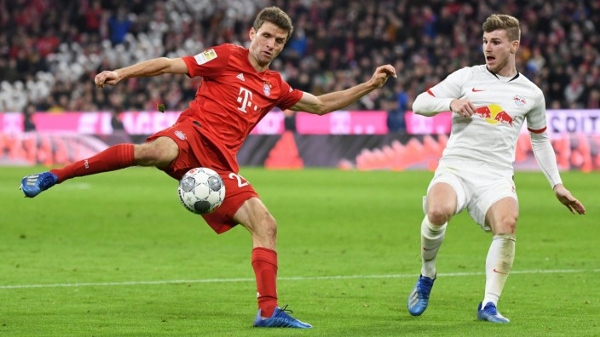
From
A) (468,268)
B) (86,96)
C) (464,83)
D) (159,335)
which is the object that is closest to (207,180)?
(159,335)

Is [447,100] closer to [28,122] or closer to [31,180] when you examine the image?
[31,180]

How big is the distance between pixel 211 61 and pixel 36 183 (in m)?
1.48

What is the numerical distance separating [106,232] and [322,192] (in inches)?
266

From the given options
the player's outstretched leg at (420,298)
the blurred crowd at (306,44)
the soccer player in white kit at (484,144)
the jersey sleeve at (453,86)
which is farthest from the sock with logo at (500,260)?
the blurred crowd at (306,44)

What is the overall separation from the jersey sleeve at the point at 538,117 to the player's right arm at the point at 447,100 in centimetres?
52

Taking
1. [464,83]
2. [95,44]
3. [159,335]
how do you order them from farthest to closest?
1. [95,44]
2. [464,83]
3. [159,335]

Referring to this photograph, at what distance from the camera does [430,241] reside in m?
7.45

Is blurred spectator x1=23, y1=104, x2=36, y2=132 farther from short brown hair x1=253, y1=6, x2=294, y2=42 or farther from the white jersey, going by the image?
the white jersey

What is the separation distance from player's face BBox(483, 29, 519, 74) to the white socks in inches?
47.4

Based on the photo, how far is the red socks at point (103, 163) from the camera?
6.84 meters

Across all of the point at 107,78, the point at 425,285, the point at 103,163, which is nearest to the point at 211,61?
the point at 107,78

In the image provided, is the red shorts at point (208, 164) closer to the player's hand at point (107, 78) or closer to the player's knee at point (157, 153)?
the player's knee at point (157, 153)

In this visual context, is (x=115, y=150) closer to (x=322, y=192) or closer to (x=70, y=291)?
(x=70, y=291)

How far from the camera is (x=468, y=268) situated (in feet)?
33.6
